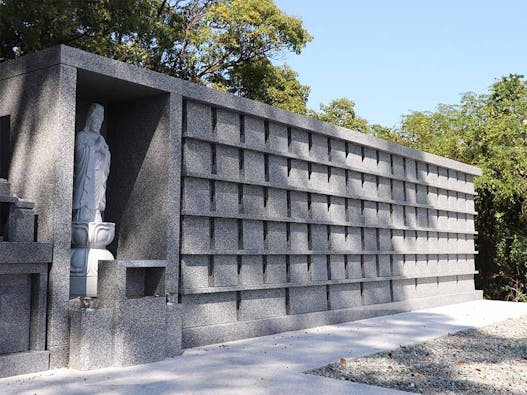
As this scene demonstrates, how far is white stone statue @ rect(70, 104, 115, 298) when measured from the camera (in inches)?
274

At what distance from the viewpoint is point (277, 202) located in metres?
9.14

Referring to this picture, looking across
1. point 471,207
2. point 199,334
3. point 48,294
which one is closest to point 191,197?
point 199,334

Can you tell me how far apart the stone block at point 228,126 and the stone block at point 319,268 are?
253cm

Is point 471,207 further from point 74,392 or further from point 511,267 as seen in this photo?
point 74,392

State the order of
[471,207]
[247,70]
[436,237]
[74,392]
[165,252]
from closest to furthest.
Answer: [74,392], [165,252], [436,237], [471,207], [247,70]

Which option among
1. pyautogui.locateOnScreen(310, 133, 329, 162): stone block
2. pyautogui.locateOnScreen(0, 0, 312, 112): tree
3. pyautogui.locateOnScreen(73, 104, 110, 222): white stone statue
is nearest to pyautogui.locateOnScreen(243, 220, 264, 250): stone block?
pyautogui.locateOnScreen(310, 133, 329, 162): stone block

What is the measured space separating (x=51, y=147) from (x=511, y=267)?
597 inches

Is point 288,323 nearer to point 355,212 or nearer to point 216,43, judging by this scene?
point 355,212

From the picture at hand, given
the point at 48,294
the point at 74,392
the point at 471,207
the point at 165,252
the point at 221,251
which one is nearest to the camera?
the point at 74,392

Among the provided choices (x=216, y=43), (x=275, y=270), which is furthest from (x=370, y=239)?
(x=216, y=43)

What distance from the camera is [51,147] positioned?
21.1ft

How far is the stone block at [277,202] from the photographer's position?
8.98 meters

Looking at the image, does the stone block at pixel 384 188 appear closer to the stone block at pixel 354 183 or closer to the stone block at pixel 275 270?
the stone block at pixel 354 183

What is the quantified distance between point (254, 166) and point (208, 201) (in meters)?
1.10
